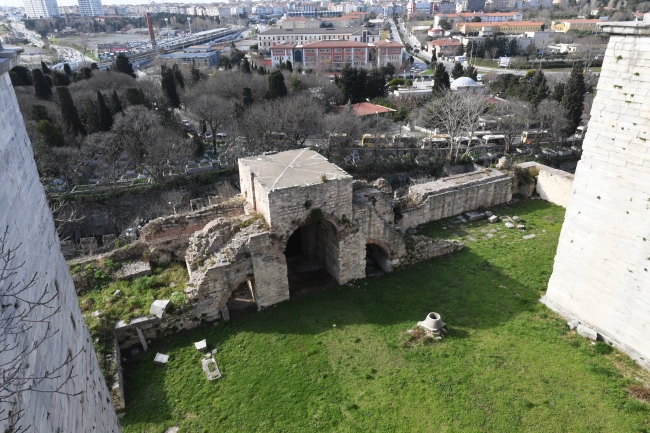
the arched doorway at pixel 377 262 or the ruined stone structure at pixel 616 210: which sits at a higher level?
the ruined stone structure at pixel 616 210

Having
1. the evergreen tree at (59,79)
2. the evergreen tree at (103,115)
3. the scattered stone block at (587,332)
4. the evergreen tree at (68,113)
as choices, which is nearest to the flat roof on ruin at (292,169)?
the scattered stone block at (587,332)

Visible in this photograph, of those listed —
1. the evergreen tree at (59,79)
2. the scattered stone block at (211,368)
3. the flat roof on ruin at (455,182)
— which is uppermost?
the evergreen tree at (59,79)

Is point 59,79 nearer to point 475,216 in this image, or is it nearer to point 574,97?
point 475,216

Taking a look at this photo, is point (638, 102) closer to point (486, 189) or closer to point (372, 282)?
point (372, 282)

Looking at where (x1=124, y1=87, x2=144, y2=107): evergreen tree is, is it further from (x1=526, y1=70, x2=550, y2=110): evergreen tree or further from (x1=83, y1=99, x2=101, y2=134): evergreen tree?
(x1=526, y1=70, x2=550, y2=110): evergreen tree

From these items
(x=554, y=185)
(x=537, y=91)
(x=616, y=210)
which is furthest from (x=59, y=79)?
(x=616, y=210)

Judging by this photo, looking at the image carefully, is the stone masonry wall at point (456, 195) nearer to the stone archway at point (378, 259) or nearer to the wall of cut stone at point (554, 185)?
the wall of cut stone at point (554, 185)
